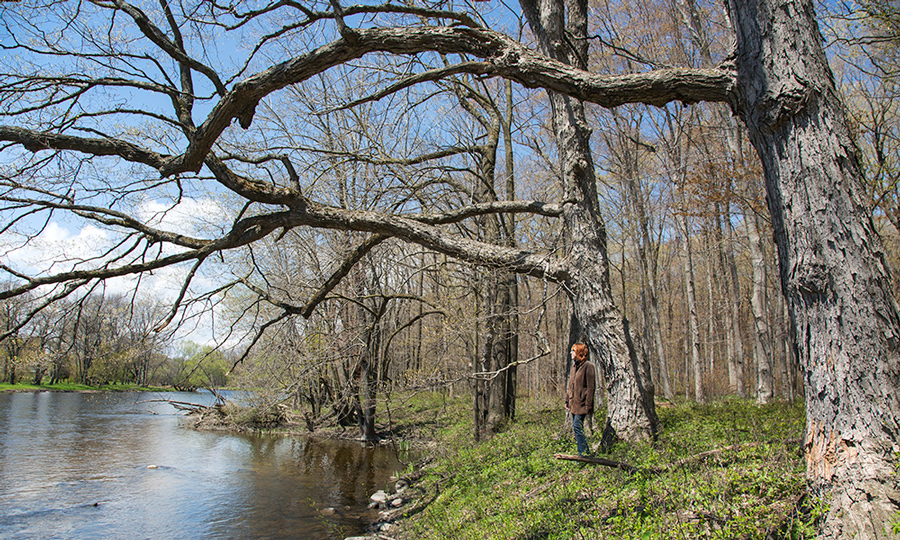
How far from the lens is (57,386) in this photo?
42375 millimetres

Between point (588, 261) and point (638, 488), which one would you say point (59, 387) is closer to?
point (588, 261)

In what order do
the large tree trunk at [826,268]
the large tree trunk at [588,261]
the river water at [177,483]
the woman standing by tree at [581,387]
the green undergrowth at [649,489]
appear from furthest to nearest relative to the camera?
the river water at [177,483] < the woman standing by tree at [581,387] < the large tree trunk at [588,261] < the green undergrowth at [649,489] < the large tree trunk at [826,268]

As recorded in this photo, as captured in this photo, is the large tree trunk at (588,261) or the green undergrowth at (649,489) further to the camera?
the large tree trunk at (588,261)

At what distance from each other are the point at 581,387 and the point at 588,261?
1783 mm

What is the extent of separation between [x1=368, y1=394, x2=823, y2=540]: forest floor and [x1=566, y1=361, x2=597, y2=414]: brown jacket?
0.78m

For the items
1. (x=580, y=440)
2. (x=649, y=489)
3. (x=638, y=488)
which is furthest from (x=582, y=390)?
(x=649, y=489)

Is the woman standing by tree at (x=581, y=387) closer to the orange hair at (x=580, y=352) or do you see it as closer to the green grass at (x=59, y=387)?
the orange hair at (x=580, y=352)

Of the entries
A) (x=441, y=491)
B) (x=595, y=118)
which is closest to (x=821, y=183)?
(x=441, y=491)

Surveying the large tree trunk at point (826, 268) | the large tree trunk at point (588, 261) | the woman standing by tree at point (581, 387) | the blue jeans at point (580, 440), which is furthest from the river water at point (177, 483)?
the large tree trunk at point (826, 268)

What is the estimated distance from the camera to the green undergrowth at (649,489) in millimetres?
3518

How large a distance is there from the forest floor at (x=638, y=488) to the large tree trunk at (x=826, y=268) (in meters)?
0.38

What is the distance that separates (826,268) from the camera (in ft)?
10.3

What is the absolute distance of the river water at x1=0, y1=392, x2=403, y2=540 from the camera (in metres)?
8.47

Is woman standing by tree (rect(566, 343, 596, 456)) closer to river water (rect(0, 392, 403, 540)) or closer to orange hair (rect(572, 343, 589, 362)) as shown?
orange hair (rect(572, 343, 589, 362))
